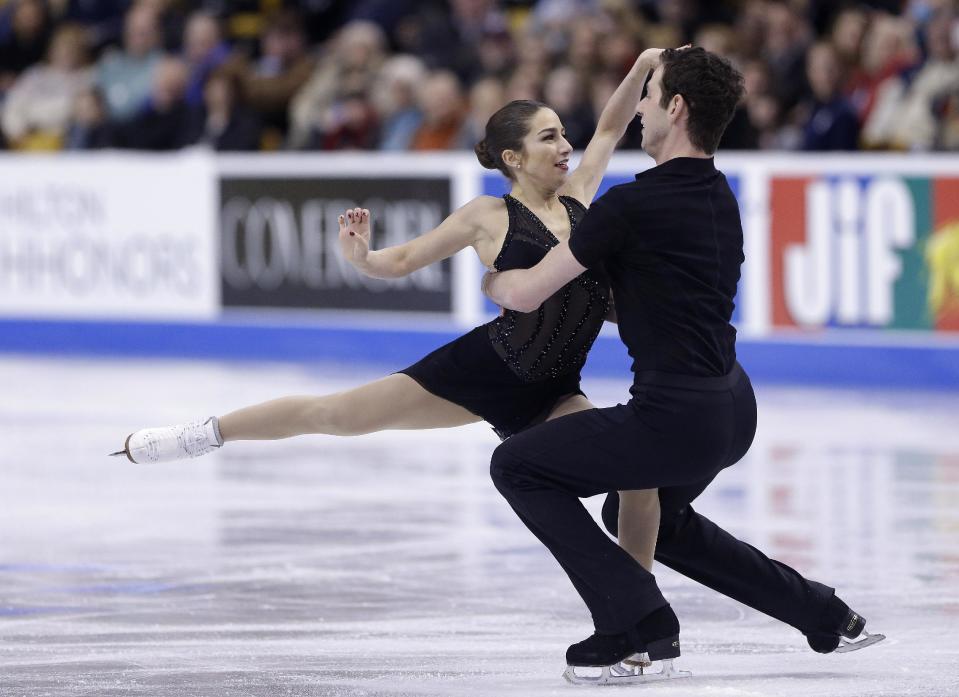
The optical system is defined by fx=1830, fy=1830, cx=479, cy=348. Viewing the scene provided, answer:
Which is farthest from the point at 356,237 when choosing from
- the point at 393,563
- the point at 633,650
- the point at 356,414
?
the point at 393,563

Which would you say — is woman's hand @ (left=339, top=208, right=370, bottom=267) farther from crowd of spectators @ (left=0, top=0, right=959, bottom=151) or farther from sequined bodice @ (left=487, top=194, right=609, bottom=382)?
crowd of spectators @ (left=0, top=0, right=959, bottom=151)

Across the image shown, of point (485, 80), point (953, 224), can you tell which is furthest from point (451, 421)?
point (485, 80)

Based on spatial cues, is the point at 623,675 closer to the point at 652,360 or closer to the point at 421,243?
the point at 652,360

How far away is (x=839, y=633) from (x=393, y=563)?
1.86m

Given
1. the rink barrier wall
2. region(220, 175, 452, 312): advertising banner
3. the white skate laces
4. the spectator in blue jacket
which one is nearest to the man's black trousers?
the white skate laces

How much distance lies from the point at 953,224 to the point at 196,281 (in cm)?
490

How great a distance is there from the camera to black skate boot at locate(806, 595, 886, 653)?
438cm

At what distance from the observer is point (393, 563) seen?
19.2ft

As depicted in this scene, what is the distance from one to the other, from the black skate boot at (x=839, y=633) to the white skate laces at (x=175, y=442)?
171cm

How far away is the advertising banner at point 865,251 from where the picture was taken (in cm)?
957

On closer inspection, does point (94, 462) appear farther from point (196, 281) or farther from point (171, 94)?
point (171, 94)

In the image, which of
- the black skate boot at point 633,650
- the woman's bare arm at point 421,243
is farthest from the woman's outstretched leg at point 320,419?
the black skate boot at point 633,650

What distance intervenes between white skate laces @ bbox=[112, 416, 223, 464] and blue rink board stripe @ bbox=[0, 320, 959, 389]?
5522mm

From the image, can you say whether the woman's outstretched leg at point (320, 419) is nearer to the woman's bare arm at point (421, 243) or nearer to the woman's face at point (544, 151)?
the woman's bare arm at point (421, 243)
